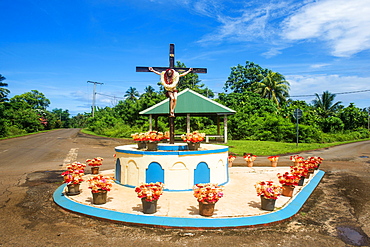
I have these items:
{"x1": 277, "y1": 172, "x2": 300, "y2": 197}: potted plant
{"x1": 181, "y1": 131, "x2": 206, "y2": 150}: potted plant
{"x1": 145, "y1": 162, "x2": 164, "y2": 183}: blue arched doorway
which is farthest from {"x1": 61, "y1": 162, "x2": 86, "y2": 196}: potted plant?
{"x1": 277, "y1": 172, "x2": 300, "y2": 197}: potted plant

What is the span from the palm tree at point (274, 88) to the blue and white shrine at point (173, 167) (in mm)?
39499

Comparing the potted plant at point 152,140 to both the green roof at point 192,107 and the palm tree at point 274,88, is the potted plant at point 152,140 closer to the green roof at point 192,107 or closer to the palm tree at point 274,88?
the green roof at point 192,107

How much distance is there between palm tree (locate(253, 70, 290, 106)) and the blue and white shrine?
39.5m

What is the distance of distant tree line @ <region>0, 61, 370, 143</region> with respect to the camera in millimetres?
31141

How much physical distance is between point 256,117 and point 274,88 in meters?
16.4

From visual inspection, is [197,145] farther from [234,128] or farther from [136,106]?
[136,106]

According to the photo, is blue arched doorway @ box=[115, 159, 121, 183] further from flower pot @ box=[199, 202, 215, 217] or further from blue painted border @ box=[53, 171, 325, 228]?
flower pot @ box=[199, 202, 215, 217]

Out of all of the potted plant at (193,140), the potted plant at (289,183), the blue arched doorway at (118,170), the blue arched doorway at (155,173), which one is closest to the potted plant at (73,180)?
the blue arched doorway at (118,170)

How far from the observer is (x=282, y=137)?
1181 inches

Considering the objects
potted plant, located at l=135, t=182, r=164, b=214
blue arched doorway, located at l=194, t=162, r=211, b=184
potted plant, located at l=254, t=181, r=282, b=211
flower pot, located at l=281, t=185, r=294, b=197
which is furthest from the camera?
blue arched doorway, located at l=194, t=162, r=211, b=184

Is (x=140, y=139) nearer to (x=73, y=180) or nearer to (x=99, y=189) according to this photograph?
(x=73, y=180)

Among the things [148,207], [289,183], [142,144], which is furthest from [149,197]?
[289,183]

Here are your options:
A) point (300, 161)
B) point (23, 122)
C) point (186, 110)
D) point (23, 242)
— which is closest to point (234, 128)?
point (186, 110)

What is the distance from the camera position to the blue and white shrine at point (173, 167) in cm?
884
